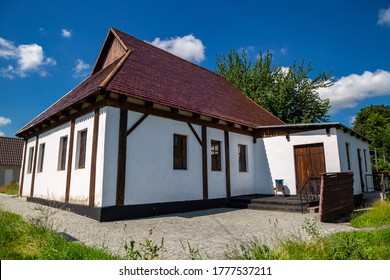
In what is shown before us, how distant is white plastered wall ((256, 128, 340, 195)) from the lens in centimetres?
1138

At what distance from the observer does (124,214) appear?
310 inches

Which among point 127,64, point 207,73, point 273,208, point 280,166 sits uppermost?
point 207,73

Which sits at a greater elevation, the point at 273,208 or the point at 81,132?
the point at 81,132

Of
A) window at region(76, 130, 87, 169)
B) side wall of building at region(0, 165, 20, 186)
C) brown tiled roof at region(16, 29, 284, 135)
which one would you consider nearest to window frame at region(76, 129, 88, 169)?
window at region(76, 130, 87, 169)

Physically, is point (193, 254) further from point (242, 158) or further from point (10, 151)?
point (10, 151)

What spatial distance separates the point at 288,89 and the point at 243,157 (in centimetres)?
1250

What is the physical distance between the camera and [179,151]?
397 inches

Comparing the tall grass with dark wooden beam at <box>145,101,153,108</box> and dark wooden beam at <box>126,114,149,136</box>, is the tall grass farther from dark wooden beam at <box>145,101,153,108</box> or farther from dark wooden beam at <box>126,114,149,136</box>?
dark wooden beam at <box>145,101,153,108</box>

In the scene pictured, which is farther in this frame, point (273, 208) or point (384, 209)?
point (273, 208)

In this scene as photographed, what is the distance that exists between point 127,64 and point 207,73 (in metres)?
7.47

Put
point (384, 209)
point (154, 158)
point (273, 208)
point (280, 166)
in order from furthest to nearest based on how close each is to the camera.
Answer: point (280, 166)
point (273, 208)
point (154, 158)
point (384, 209)

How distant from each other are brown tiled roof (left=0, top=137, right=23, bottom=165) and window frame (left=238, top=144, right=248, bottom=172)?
2568cm

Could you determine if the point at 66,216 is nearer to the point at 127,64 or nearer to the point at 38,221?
the point at 38,221
